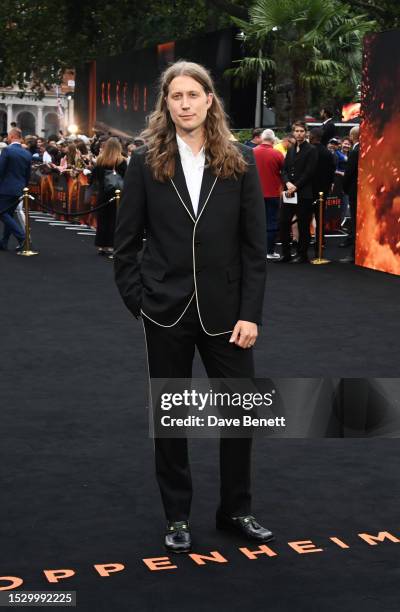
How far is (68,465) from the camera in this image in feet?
18.8

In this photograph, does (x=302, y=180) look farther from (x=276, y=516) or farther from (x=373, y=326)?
(x=276, y=516)

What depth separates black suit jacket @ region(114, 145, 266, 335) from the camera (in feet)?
14.2

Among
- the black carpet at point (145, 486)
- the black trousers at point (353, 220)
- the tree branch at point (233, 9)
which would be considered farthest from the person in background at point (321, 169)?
the tree branch at point (233, 9)

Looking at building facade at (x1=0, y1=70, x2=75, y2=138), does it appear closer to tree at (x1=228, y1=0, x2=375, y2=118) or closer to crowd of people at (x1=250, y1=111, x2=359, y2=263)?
tree at (x1=228, y1=0, x2=375, y2=118)

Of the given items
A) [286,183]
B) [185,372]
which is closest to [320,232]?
[286,183]

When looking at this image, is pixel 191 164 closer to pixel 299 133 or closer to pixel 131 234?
pixel 131 234

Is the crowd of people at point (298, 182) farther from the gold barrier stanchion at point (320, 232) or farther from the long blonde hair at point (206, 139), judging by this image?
the long blonde hair at point (206, 139)

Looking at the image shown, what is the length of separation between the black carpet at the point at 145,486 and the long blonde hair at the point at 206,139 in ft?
4.99

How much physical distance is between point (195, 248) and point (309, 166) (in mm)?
10095

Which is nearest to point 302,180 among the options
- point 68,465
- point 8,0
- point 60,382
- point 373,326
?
point 373,326

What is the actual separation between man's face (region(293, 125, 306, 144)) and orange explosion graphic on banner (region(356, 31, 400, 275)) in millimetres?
760

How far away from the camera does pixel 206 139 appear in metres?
4.38

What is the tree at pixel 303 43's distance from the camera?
2392cm

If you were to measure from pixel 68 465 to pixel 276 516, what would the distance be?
1.27 m
